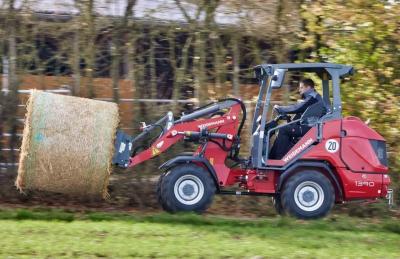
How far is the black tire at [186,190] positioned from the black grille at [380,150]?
245 cm

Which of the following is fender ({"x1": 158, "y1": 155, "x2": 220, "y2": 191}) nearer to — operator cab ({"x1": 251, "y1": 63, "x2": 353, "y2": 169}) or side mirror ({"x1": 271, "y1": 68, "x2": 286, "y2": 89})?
operator cab ({"x1": 251, "y1": 63, "x2": 353, "y2": 169})

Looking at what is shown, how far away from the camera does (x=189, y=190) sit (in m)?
11.7

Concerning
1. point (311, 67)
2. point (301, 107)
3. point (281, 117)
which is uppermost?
point (311, 67)

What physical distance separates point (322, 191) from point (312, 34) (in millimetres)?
3837

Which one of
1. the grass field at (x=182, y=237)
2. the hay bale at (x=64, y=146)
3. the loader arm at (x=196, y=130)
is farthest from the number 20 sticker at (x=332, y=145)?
the hay bale at (x=64, y=146)

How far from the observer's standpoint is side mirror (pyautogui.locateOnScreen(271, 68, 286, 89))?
1170 centimetres

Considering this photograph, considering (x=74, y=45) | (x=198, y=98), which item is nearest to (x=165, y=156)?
(x=198, y=98)

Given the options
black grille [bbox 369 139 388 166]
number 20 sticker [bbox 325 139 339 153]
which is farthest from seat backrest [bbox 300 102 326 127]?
black grille [bbox 369 139 388 166]

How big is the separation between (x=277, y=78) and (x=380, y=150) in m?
1.87

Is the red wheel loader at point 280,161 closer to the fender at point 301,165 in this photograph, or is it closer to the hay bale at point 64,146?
the fender at point 301,165

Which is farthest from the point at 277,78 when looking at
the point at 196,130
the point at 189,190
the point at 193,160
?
the point at 189,190

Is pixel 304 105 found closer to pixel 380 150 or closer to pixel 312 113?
pixel 312 113

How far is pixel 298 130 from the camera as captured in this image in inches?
470

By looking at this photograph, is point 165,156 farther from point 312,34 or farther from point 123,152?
point 312,34
